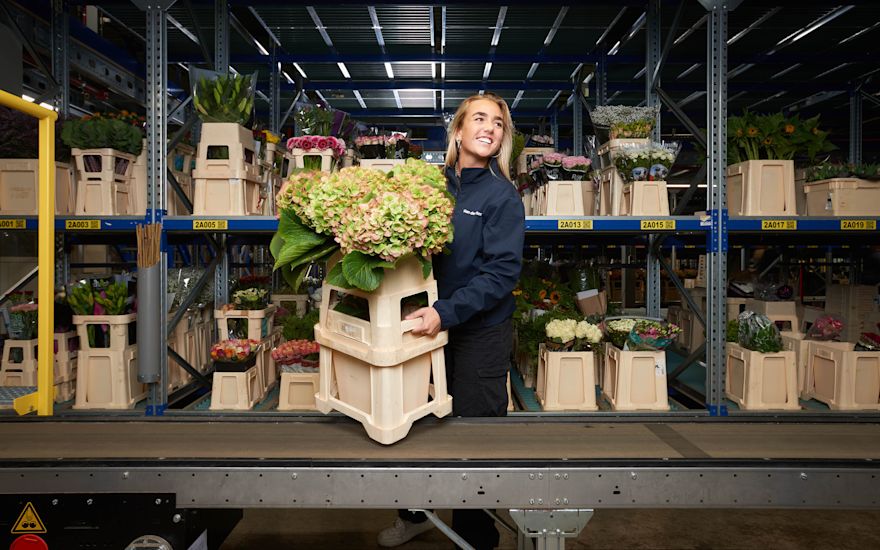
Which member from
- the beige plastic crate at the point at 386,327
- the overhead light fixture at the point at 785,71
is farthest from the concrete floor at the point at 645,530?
the overhead light fixture at the point at 785,71

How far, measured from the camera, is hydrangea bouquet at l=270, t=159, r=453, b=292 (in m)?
1.58

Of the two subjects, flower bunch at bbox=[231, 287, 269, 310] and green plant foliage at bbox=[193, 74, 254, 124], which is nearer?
green plant foliage at bbox=[193, 74, 254, 124]

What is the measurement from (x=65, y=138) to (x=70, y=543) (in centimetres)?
299

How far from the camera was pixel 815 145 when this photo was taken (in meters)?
3.74

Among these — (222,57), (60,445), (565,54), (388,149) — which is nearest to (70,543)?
(60,445)

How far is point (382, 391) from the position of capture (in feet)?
5.65

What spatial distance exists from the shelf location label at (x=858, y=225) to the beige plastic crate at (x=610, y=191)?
1.33 meters

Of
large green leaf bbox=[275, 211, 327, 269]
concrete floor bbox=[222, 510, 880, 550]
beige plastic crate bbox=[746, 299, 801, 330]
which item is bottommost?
concrete floor bbox=[222, 510, 880, 550]

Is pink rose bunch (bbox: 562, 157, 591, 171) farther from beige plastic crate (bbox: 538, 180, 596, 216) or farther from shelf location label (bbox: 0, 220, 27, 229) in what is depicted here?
shelf location label (bbox: 0, 220, 27, 229)

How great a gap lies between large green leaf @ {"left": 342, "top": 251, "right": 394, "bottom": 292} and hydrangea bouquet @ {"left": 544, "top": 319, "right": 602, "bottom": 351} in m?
2.29

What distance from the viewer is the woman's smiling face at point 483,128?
6.88ft

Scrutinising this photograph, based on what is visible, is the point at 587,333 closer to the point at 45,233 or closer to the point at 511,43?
the point at 45,233

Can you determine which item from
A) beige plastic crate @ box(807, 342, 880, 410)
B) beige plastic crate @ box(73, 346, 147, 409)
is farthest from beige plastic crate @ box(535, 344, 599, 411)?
beige plastic crate @ box(73, 346, 147, 409)

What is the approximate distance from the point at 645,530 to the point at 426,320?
85.5 inches
